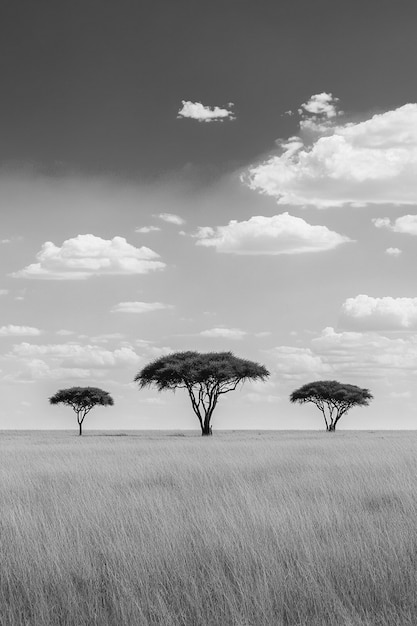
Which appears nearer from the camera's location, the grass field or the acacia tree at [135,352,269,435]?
the grass field

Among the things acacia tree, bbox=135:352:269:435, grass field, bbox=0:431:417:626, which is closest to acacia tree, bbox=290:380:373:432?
acacia tree, bbox=135:352:269:435

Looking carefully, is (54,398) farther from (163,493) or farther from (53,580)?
(53,580)

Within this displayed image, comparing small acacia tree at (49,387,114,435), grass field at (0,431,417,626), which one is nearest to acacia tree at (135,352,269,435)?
small acacia tree at (49,387,114,435)

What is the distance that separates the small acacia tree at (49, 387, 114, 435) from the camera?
83.0 m

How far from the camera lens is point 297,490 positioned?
46.8 ft

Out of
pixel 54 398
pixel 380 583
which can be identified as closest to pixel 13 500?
pixel 380 583

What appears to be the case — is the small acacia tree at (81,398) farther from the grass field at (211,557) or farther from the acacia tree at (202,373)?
the grass field at (211,557)

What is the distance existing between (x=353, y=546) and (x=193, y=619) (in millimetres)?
3126

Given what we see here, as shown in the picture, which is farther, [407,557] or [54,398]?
[54,398]

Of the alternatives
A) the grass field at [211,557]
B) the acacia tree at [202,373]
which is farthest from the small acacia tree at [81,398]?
the grass field at [211,557]

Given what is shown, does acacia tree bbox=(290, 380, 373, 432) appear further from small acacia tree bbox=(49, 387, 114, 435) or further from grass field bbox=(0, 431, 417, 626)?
grass field bbox=(0, 431, 417, 626)

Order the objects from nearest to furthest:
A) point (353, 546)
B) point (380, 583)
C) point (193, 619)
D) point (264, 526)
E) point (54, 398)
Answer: point (193, 619) < point (380, 583) < point (353, 546) < point (264, 526) < point (54, 398)

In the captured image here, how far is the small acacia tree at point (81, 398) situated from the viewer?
272ft

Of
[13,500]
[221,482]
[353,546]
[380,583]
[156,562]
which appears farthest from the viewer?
[221,482]
